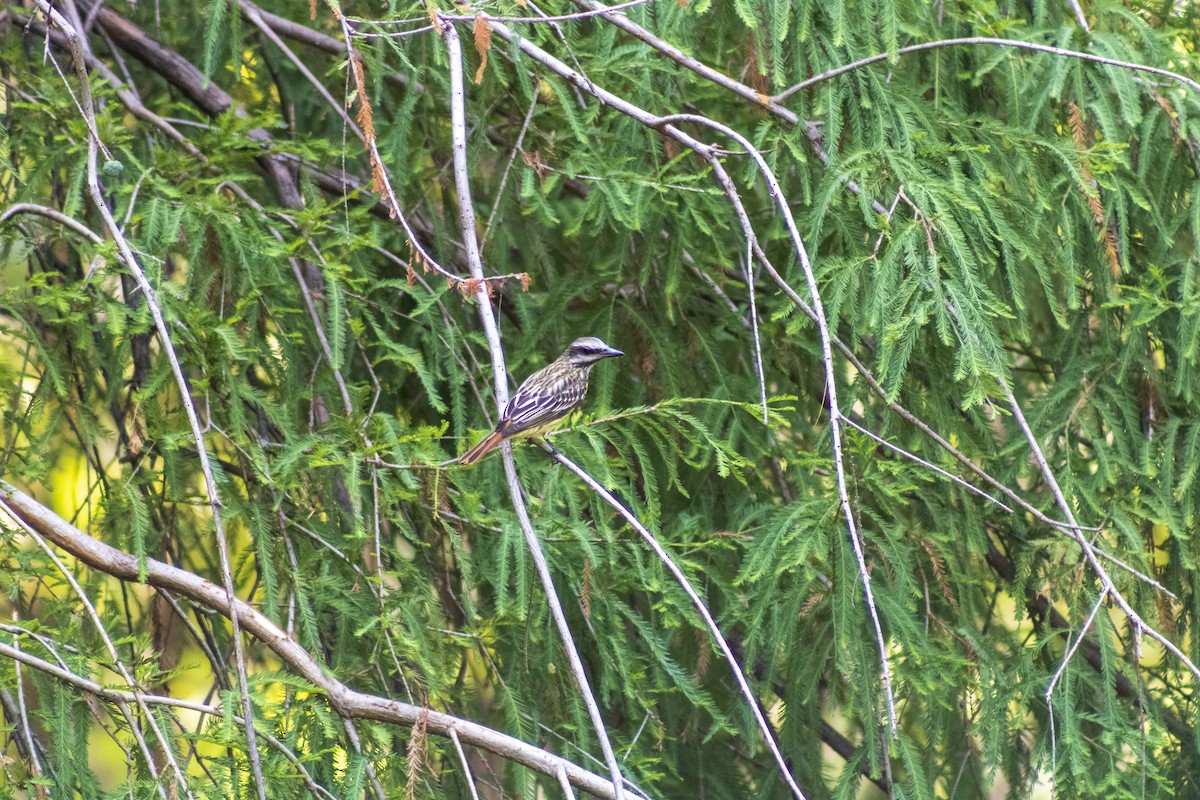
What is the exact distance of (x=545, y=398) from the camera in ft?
14.7

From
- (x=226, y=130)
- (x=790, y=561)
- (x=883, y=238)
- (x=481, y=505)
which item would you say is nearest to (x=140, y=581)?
(x=481, y=505)

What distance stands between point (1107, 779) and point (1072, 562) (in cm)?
74

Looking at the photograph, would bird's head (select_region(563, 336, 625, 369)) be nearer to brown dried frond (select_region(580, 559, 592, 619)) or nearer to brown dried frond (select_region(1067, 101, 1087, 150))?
brown dried frond (select_region(580, 559, 592, 619))

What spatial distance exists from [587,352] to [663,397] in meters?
0.33

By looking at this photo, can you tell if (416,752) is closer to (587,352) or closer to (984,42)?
(587,352)

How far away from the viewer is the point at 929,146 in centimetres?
380

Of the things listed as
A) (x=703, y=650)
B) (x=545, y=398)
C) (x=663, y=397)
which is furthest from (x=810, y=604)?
(x=545, y=398)

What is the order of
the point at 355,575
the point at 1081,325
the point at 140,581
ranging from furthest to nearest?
the point at 1081,325
the point at 355,575
the point at 140,581

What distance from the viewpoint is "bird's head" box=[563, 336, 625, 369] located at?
4.55 m

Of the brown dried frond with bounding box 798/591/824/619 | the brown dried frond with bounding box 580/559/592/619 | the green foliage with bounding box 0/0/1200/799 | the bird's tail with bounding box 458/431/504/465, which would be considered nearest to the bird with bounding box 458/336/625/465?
the bird's tail with bounding box 458/431/504/465

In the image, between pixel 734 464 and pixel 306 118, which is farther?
pixel 306 118

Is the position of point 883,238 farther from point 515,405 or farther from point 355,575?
point 355,575

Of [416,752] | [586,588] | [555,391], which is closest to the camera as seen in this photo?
[416,752]

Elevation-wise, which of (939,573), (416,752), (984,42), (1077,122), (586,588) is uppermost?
(984,42)
